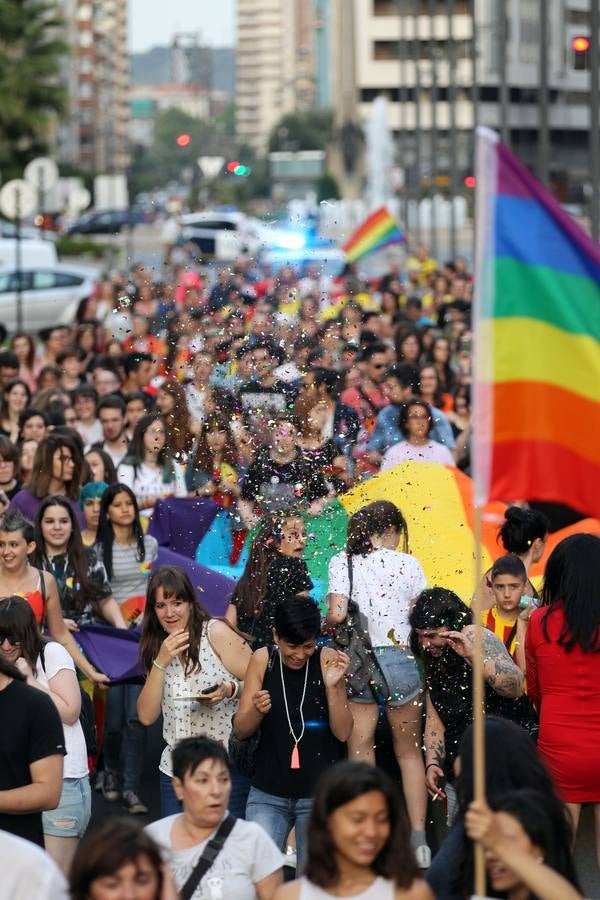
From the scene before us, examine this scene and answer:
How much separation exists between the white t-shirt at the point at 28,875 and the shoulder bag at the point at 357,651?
3.42m

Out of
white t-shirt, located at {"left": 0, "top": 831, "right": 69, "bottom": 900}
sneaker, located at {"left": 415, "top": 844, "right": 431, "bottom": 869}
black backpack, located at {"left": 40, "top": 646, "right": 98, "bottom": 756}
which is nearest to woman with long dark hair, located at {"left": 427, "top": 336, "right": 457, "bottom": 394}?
sneaker, located at {"left": 415, "top": 844, "right": 431, "bottom": 869}

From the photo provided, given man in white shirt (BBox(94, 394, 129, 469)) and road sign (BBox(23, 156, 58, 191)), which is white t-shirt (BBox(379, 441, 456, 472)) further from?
road sign (BBox(23, 156, 58, 191))

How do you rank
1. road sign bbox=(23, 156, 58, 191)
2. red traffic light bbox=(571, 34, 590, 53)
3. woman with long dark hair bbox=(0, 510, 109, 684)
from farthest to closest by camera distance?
1. road sign bbox=(23, 156, 58, 191)
2. red traffic light bbox=(571, 34, 590, 53)
3. woman with long dark hair bbox=(0, 510, 109, 684)

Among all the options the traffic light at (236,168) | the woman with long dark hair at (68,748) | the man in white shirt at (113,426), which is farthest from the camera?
the traffic light at (236,168)

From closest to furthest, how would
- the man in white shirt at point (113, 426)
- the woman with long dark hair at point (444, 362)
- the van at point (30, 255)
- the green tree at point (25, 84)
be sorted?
the man in white shirt at point (113, 426) → the woman with long dark hair at point (444, 362) → the van at point (30, 255) → the green tree at point (25, 84)

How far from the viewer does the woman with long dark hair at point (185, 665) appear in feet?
25.5

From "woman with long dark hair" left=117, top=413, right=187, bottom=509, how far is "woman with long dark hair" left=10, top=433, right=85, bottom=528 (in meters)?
0.57

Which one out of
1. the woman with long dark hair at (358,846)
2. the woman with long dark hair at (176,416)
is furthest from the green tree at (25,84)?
the woman with long dark hair at (358,846)

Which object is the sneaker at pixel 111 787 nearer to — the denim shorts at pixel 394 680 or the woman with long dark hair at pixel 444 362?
the denim shorts at pixel 394 680

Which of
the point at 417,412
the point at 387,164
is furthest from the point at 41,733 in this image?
the point at 387,164

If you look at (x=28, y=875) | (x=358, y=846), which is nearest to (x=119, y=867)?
(x=28, y=875)

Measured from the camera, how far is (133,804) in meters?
9.69

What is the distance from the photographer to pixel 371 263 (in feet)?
164

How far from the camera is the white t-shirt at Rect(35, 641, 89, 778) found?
7.58 metres
